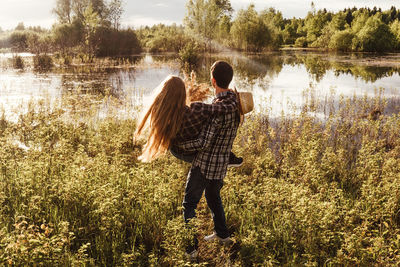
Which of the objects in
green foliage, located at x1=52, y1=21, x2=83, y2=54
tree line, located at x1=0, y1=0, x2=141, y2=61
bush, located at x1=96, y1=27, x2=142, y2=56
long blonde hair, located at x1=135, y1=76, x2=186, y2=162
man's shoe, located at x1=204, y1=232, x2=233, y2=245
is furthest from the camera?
green foliage, located at x1=52, y1=21, x2=83, y2=54

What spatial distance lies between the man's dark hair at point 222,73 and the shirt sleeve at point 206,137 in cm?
40

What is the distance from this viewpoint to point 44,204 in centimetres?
423

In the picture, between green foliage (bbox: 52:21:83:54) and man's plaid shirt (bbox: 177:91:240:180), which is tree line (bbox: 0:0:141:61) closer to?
green foliage (bbox: 52:21:83:54)

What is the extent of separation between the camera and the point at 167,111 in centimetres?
308

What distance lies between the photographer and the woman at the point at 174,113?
121 inches

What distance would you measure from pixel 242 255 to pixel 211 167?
1407mm

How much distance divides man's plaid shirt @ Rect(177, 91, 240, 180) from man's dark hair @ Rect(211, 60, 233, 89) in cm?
11

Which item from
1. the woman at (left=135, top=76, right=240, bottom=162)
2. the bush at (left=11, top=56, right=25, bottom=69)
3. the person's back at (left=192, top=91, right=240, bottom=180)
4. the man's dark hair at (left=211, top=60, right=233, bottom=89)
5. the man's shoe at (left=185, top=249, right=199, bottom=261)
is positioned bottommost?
the man's shoe at (left=185, top=249, right=199, bottom=261)

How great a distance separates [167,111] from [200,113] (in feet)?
1.10

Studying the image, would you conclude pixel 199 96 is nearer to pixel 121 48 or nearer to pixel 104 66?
pixel 104 66

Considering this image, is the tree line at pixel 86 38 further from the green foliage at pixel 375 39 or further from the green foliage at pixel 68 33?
the green foliage at pixel 375 39

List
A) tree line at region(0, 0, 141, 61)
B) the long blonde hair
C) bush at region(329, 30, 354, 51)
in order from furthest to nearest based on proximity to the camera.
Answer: bush at region(329, 30, 354, 51)
tree line at region(0, 0, 141, 61)
the long blonde hair

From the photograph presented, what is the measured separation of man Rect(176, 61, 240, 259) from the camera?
3.14 meters

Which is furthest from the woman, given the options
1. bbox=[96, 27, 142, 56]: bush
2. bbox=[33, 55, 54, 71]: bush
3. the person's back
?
bbox=[96, 27, 142, 56]: bush
